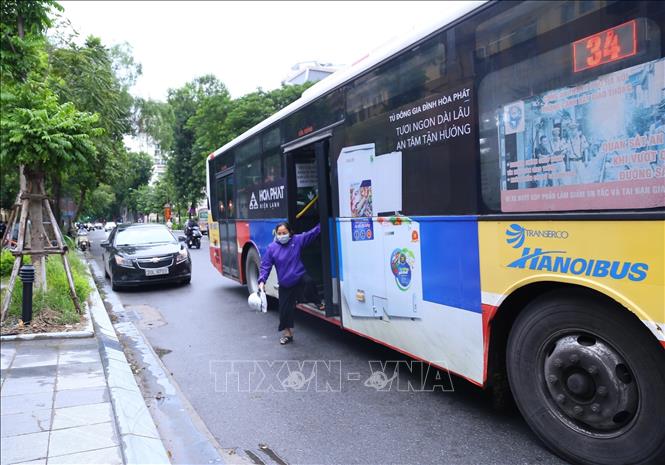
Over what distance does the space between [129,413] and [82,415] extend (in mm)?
355

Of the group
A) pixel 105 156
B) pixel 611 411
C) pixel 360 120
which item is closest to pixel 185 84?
pixel 105 156

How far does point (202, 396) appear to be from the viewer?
475 cm

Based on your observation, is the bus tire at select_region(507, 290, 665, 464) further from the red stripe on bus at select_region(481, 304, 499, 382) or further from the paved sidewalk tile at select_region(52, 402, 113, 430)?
the paved sidewalk tile at select_region(52, 402, 113, 430)

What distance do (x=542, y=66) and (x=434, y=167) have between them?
Result: 1124 millimetres

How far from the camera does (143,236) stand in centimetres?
1216

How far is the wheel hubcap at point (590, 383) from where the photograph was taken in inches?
109

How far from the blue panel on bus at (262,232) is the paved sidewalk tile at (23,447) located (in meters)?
4.11

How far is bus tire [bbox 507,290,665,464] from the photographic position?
8.68ft

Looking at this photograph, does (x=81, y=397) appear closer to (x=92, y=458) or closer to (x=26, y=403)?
(x=26, y=403)

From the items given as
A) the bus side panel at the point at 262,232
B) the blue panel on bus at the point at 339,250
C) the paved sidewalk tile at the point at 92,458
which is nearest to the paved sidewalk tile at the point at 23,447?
the paved sidewalk tile at the point at 92,458

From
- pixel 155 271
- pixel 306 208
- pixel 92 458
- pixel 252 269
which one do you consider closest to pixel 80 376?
pixel 92 458

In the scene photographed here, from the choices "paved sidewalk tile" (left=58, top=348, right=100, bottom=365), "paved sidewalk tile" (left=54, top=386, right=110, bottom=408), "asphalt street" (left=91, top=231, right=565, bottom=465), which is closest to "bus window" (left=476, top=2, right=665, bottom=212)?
"asphalt street" (left=91, top=231, right=565, bottom=465)

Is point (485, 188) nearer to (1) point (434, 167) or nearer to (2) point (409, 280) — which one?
(1) point (434, 167)

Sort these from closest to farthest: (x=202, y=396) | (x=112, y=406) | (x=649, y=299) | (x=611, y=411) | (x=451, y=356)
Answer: (x=649, y=299) < (x=611, y=411) < (x=451, y=356) < (x=112, y=406) < (x=202, y=396)
